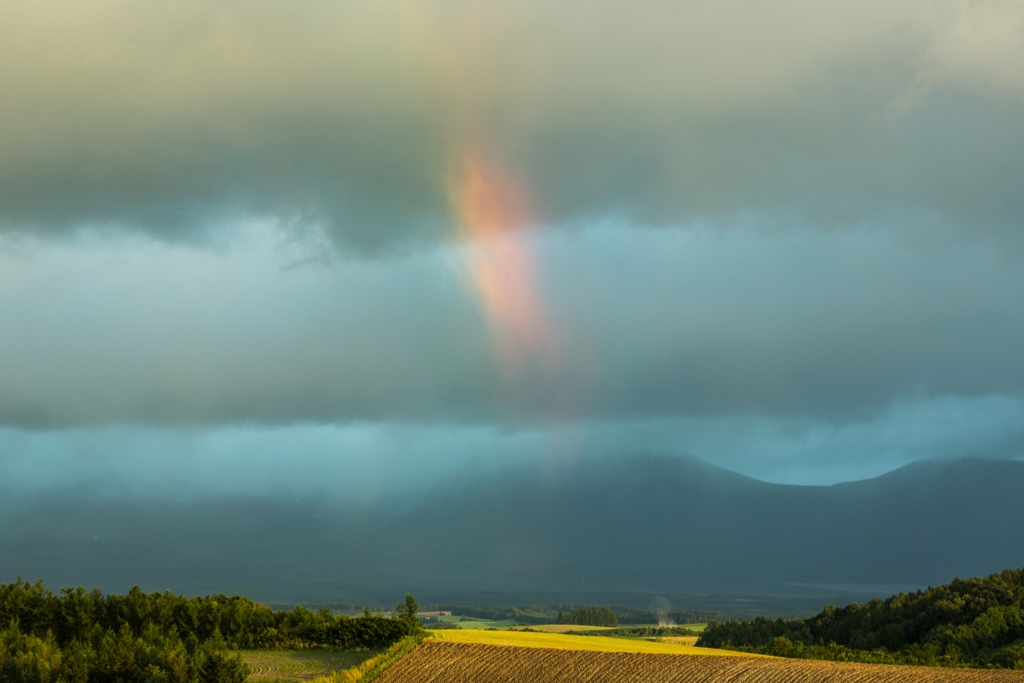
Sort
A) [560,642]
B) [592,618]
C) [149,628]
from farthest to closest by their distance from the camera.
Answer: [592,618] < [560,642] < [149,628]

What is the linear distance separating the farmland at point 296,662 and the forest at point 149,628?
1239mm

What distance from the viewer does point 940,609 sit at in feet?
282

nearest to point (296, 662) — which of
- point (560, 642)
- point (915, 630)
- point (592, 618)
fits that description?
point (560, 642)

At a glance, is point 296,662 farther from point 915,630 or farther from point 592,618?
point 592,618

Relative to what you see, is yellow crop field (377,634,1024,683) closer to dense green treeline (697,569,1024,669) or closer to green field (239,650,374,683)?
green field (239,650,374,683)

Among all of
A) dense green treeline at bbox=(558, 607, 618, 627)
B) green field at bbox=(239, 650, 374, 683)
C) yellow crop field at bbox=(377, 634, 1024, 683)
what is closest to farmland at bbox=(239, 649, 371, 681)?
green field at bbox=(239, 650, 374, 683)

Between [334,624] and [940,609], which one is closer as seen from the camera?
[334,624]

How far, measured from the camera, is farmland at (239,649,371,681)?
48.3m

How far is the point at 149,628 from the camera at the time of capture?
5319 cm

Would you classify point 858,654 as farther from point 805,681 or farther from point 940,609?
point 940,609

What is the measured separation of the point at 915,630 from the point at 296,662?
57.5 metres

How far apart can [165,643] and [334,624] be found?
11.0 metres

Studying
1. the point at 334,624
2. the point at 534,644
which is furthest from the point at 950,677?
the point at 334,624

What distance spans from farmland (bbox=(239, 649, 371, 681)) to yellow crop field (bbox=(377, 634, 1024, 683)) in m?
4.67
